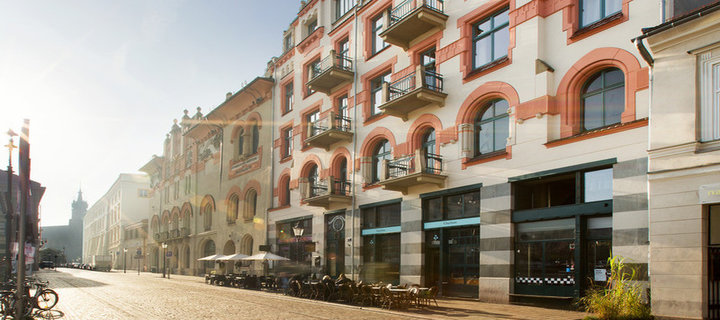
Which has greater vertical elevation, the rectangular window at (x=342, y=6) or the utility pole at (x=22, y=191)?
the rectangular window at (x=342, y=6)

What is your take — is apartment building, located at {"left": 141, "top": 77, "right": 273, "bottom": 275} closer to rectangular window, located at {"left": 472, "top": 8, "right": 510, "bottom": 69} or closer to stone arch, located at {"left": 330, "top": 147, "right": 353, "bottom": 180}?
stone arch, located at {"left": 330, "top": 147, "right": 353, "bottom": 180}

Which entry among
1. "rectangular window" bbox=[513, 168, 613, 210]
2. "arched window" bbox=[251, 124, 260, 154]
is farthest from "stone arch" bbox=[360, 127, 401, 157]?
"arched window" bbox=[251, 124, 260, 154]

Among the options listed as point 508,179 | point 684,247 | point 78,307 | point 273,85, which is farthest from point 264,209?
point 684,247

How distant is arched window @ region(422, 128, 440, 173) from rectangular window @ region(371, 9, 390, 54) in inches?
218

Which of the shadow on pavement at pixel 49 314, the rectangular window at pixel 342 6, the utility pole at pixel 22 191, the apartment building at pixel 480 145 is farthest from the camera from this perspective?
the rectangular window at pixel 342 6

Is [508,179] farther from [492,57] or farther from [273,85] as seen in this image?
[273,85]

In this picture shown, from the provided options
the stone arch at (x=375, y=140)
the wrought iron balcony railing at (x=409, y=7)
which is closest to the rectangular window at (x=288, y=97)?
the stone arch at (x=375, y=140)

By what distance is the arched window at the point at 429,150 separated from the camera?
2258 centimetres

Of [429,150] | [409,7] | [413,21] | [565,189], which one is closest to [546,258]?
[565,189]

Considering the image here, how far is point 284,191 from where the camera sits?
35812mm

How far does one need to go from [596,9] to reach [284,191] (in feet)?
74.5

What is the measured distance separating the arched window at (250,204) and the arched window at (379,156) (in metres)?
15.7

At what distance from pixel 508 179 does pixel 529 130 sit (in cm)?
181

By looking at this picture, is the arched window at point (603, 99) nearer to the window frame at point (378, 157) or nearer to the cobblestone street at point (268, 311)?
the cobblestone street at point (268, 311)
